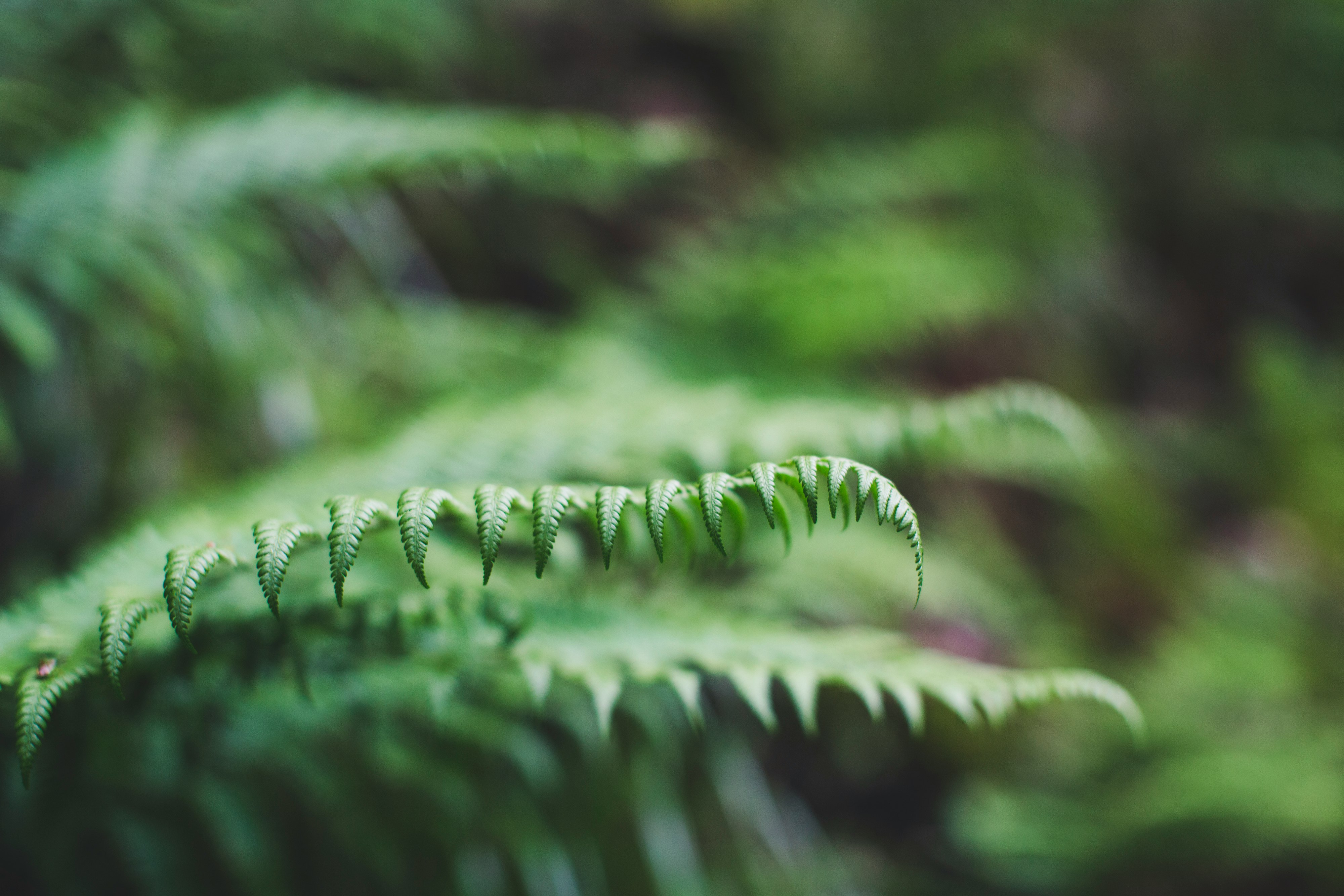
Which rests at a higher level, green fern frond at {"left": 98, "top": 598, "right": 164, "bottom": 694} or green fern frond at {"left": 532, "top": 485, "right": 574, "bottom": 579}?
green fern frond at {"left": 532, "top": 485, "right": 574, "bottom": 579}

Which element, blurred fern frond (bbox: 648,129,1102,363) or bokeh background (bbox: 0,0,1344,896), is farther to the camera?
blurred fern frond (bbox: 648,129,1102,363)

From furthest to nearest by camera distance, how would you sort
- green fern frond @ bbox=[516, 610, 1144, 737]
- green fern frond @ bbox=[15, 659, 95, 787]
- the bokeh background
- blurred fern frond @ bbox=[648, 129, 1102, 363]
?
blurred fern frond @ bbox=[648, 129, 1102, 363]
the bokeh background
green fern frond @ bbox=[516, 610, 1144, 737]
green fern frond @ bbox=[15, 659, 95, 787]

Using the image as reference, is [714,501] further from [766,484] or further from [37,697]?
[37,697]

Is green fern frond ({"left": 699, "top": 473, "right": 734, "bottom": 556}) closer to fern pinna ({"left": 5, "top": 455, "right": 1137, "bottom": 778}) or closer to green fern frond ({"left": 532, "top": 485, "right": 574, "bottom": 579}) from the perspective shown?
fern pinna ({"left": 5, "top": 455, "right": 1137, "bottom": 778})

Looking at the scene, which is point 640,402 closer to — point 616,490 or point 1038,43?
point 616,490

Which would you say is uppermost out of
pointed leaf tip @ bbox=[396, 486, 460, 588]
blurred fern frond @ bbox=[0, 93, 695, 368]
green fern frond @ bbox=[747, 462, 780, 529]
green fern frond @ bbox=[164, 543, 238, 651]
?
blurred fern frond @ bbox=[0, 93, 695, 368]

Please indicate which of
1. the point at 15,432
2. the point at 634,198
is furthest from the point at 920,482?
the point at 15,432

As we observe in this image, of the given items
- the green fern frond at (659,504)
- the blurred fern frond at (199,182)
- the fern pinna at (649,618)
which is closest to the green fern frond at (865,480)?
the fern pinna at (649,618)

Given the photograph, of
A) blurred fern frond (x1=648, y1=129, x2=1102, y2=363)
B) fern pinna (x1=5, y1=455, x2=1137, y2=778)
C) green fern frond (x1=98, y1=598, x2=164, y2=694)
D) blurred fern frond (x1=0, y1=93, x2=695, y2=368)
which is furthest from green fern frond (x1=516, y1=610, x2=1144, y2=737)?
blurred fern frond (x1=648, y1=129, x2=1102, y2=363)
